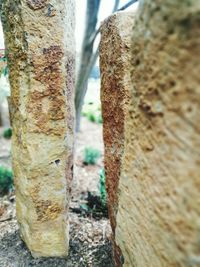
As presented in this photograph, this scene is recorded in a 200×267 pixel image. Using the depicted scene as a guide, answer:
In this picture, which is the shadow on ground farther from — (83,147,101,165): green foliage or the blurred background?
(83,147,101,165): green foliage

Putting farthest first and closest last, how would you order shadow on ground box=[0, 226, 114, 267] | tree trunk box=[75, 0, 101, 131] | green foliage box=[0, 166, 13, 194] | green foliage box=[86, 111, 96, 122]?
green foliage box=[86, 111, 96, 122] → tree trunk box=[75, 0, 101, 131] → green foliage box=[0, 166, 13, 194] → shadow on ground box=[0, 226, 114, 267]

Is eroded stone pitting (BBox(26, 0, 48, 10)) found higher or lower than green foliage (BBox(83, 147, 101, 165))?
higher

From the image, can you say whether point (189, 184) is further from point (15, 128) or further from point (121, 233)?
point (15, 128)

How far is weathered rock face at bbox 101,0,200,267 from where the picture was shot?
0.67 meters

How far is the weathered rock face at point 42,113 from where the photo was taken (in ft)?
4.74

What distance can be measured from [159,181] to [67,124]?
923 millimetres

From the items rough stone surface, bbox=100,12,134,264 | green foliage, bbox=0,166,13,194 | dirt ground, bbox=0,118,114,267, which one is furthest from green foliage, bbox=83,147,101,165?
rough stone surface, bbox=100,12,134,264

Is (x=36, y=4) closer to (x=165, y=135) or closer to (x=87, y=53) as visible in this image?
(x=165, y=135)

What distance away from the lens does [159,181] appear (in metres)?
0.83

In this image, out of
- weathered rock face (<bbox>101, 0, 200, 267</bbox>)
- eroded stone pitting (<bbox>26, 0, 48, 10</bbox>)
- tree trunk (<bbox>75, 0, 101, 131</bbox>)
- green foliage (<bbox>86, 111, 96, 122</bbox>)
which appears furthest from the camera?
green foliage (<bbox>86, 111, 96, 122</bbox>)

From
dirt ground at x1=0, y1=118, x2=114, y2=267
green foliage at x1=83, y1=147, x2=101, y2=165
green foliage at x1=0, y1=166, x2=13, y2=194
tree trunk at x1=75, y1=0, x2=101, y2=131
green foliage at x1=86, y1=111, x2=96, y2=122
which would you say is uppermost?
tree trunk at x1=75, y1=0, x2=101, y2=131

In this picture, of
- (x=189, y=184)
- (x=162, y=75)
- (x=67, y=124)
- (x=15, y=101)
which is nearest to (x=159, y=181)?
(x=189, y=184)

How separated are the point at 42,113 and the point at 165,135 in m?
0.91

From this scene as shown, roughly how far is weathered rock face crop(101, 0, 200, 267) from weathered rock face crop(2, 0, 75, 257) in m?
0.66
